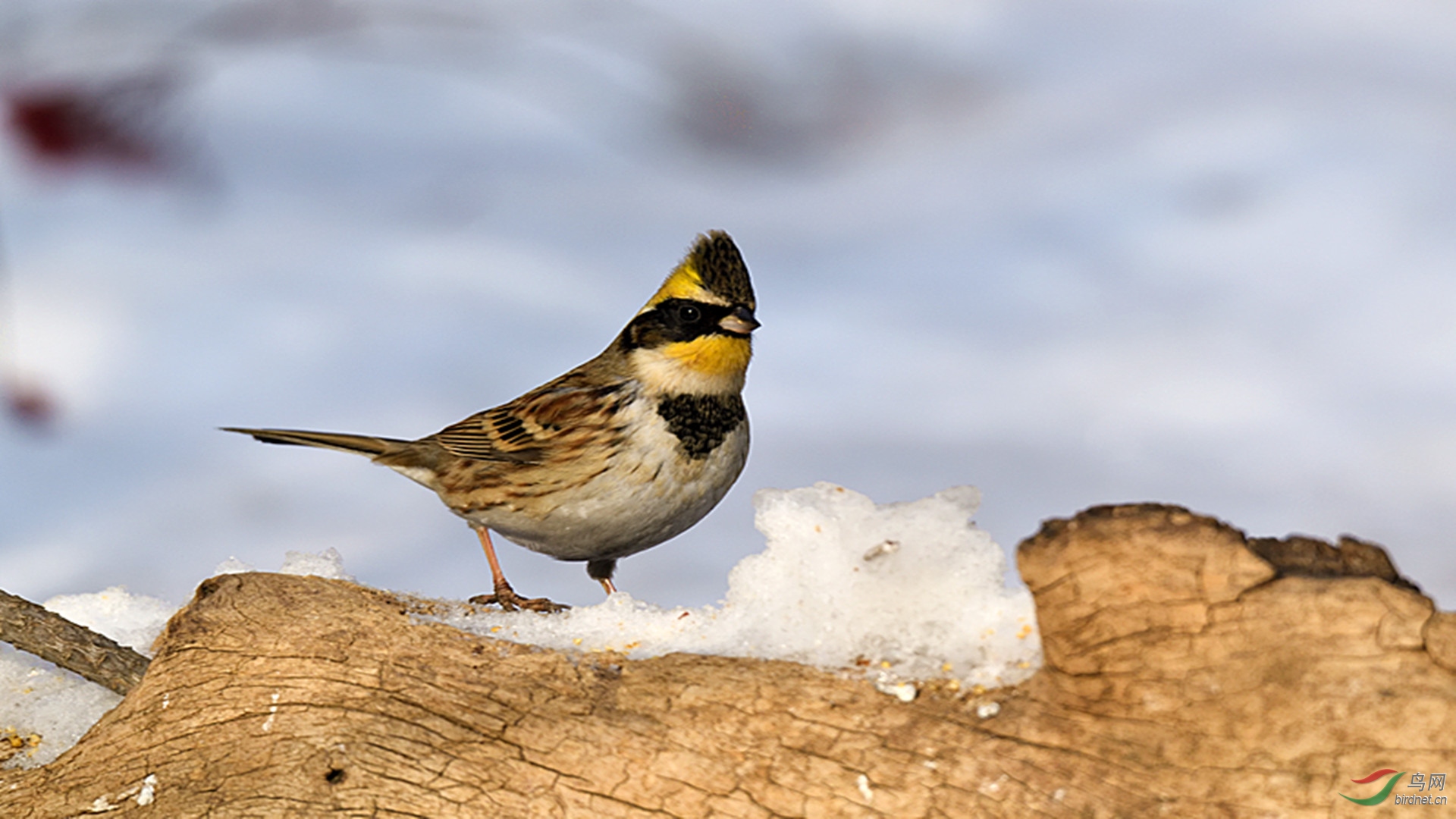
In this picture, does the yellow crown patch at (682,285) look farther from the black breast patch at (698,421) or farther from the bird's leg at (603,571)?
the bird's leg at (603,571)

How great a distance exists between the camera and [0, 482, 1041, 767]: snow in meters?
3.33

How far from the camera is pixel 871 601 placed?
3498 mm

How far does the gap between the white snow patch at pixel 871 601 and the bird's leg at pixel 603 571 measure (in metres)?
1.62

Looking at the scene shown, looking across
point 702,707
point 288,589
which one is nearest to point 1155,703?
point 702,707

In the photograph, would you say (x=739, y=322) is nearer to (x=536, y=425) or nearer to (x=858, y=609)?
(x=536, y=425)

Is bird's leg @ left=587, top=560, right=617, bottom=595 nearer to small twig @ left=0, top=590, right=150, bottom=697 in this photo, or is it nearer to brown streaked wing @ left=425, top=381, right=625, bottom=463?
brown streaked wing @ left=425, top=381, right=625, bottom=463

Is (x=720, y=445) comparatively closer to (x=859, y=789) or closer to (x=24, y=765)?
(x=859, y=789)

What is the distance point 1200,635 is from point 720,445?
235 centimetres

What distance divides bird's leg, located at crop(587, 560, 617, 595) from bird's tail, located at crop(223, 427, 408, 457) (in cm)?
101

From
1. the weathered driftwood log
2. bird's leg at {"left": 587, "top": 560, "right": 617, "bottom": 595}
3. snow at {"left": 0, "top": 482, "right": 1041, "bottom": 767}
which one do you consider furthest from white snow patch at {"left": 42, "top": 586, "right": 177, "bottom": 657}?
bird's leg at {"left": 587, "top": 560, "right": 617, "bottom": 595}

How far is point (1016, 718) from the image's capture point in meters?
3.05

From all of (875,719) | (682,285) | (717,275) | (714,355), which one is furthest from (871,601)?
(682,285)

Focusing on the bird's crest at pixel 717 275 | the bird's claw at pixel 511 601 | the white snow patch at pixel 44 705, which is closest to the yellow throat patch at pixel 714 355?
the bird's crest at pixel 717 275

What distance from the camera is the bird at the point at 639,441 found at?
481 centimetres
